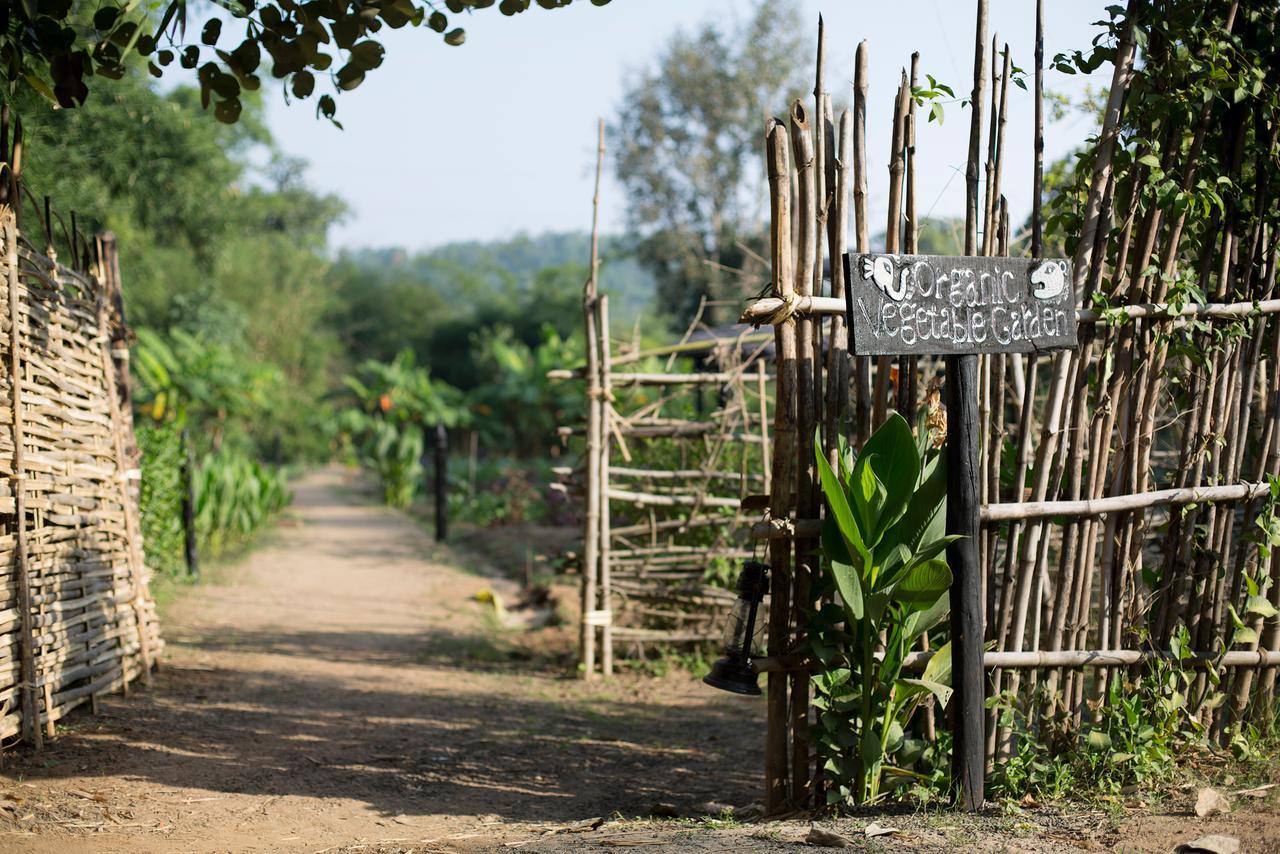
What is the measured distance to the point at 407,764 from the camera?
187 inches

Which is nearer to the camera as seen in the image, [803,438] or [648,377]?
[803,438]

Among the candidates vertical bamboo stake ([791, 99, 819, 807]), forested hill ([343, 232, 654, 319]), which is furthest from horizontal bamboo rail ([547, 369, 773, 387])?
forested hill ([343, 232, 654, 319])

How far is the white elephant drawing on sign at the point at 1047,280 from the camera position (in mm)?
3537

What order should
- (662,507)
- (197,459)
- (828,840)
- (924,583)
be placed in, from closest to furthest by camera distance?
1. (828,840)
2. (924,583)
3. (662,507)
4. (197,459)

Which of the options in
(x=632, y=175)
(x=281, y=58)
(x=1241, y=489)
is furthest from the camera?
(x=632, y=175)

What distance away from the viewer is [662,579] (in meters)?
7.13

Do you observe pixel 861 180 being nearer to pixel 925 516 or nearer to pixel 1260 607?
pixel 925 516

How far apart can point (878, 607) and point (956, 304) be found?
998mm

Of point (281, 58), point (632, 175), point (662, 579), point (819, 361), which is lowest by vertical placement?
point (662, 579)

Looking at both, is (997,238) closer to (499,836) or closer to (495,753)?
(499,836)

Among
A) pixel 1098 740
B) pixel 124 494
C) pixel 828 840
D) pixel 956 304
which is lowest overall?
pixel 828 840

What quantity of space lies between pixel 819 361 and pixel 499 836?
1941 millimetres

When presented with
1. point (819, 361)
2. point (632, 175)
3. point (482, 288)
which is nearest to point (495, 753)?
point (819, 361)

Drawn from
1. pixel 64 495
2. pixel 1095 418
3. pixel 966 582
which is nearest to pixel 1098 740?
pixel 966 582
